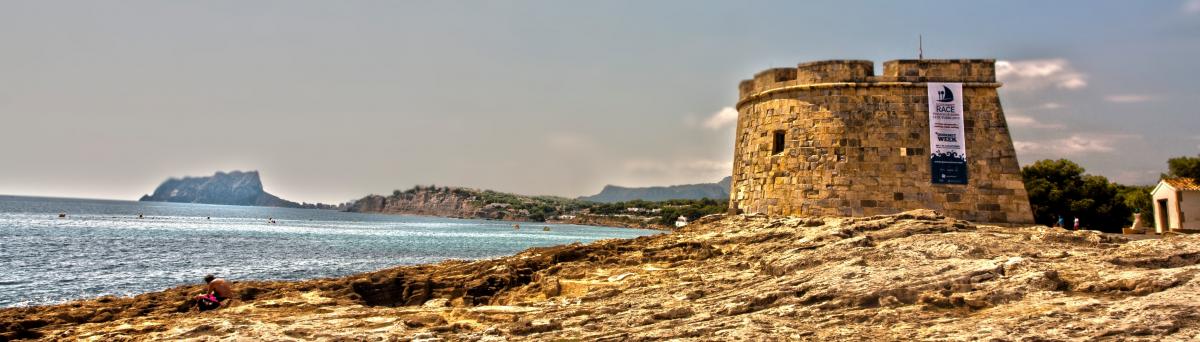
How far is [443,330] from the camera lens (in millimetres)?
8344

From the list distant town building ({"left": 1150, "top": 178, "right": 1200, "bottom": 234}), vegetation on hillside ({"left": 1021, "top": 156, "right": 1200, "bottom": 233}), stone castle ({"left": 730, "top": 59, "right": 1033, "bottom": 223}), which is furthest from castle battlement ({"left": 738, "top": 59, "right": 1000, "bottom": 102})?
vegetation on hillside ({"left": 1021, "top": 156, "right": 1200, "bottom": 233})

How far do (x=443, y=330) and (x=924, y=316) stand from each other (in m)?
5.04

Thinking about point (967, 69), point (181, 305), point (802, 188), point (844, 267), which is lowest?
point (181, 305)

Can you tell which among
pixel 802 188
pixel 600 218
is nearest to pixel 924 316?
pixel 802 188

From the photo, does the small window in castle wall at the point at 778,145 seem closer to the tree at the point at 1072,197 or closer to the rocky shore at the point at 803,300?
the rocky shore at the point at 803,300

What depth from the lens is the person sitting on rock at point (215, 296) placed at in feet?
36.7

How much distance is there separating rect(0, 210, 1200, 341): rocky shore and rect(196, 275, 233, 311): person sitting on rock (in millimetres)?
372

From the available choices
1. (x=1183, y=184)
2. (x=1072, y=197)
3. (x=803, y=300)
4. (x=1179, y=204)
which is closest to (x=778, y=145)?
(x=803, y=300)

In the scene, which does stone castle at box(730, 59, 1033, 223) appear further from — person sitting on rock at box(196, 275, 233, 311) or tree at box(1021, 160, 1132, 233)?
tree at box(1021, 160, 1132, 233)

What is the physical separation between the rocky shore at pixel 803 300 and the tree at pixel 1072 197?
23.8 m

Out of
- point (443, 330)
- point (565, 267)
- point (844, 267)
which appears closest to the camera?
point (443, 330)

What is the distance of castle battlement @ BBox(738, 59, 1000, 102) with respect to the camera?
15641mm

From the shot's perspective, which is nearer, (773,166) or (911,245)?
(911,245)

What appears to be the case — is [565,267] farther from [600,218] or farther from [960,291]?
[600,218]
